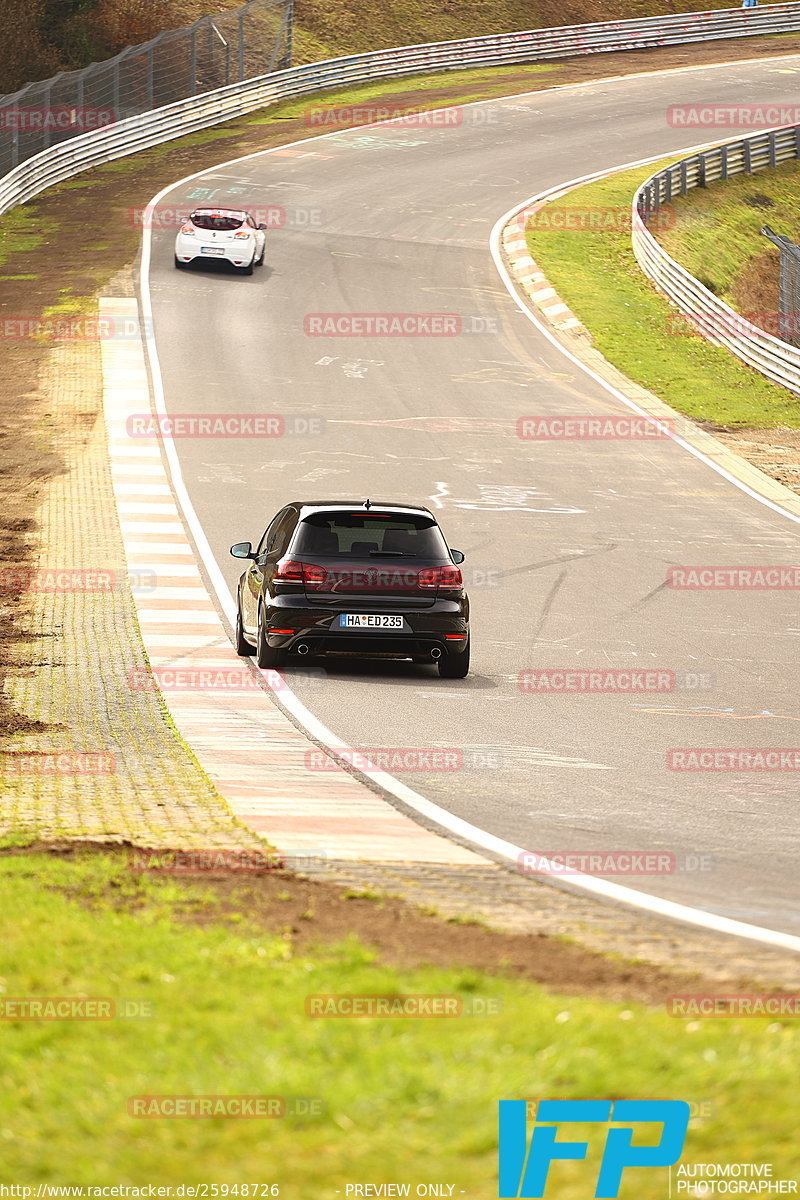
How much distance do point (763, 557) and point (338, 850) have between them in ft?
45.5

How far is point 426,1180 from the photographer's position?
158 inches

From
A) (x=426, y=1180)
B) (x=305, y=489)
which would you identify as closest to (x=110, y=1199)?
(x=426, y=1180)

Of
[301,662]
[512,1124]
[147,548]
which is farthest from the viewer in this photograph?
[147,548]

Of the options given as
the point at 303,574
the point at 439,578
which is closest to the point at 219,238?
the point at 303,574

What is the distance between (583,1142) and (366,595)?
33.3 ft

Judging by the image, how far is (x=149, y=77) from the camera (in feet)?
185

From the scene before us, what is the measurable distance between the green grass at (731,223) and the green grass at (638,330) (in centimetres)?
229

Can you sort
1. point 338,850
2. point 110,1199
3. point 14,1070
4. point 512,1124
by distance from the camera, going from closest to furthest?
point 110,1199
point 512,1124
point 14,1070
point 338,850

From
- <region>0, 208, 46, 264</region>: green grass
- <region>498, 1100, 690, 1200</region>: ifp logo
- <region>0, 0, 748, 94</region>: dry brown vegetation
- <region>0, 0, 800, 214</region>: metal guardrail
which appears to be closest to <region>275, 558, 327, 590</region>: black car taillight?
<region>498, 1100, 690, 1200</region>: ifp logo

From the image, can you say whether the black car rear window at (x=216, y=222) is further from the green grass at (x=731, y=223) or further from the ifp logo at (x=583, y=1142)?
the ifp logo at (x=583, y=1142)

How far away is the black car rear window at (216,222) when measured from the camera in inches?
1564

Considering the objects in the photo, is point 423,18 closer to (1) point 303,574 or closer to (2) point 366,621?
(1) point 303,574

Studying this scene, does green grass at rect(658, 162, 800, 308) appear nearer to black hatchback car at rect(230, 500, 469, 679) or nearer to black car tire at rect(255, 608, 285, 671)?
black hatchback car at rect(230, 500, 469, 679)

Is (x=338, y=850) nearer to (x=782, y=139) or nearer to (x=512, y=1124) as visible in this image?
(x=512, y=1124)
